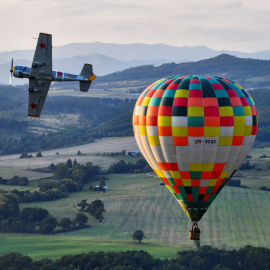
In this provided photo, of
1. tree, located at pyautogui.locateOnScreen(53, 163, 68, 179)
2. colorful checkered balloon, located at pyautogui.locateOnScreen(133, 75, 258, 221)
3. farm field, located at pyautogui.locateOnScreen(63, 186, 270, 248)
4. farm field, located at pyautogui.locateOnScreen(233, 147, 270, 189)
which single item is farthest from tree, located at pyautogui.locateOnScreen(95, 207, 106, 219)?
colorful checkered balloon, located at pyautogui.locateOnScreen(133, 75, 258, 221)

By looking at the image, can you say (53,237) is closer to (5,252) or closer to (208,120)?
(5,252)

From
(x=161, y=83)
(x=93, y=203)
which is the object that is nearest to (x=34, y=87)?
(x=161, y=83)

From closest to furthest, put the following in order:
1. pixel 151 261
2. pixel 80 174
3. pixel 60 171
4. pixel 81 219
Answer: pixel 151 261 → pixel 81 219 → pixel 80 174 → pixel 60 171

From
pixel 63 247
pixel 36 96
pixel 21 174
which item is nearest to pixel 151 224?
pixel 63 247

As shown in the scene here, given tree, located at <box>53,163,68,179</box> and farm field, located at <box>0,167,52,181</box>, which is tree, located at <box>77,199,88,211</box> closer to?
farm field, located at <box>0,167,52,181</box>

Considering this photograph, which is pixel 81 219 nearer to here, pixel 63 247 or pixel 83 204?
pixel 83 204

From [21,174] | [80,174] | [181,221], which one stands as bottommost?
[21,174]

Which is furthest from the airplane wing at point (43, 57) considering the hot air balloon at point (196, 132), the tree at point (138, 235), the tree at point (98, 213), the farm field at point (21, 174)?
the farm field at point (21, 174)
